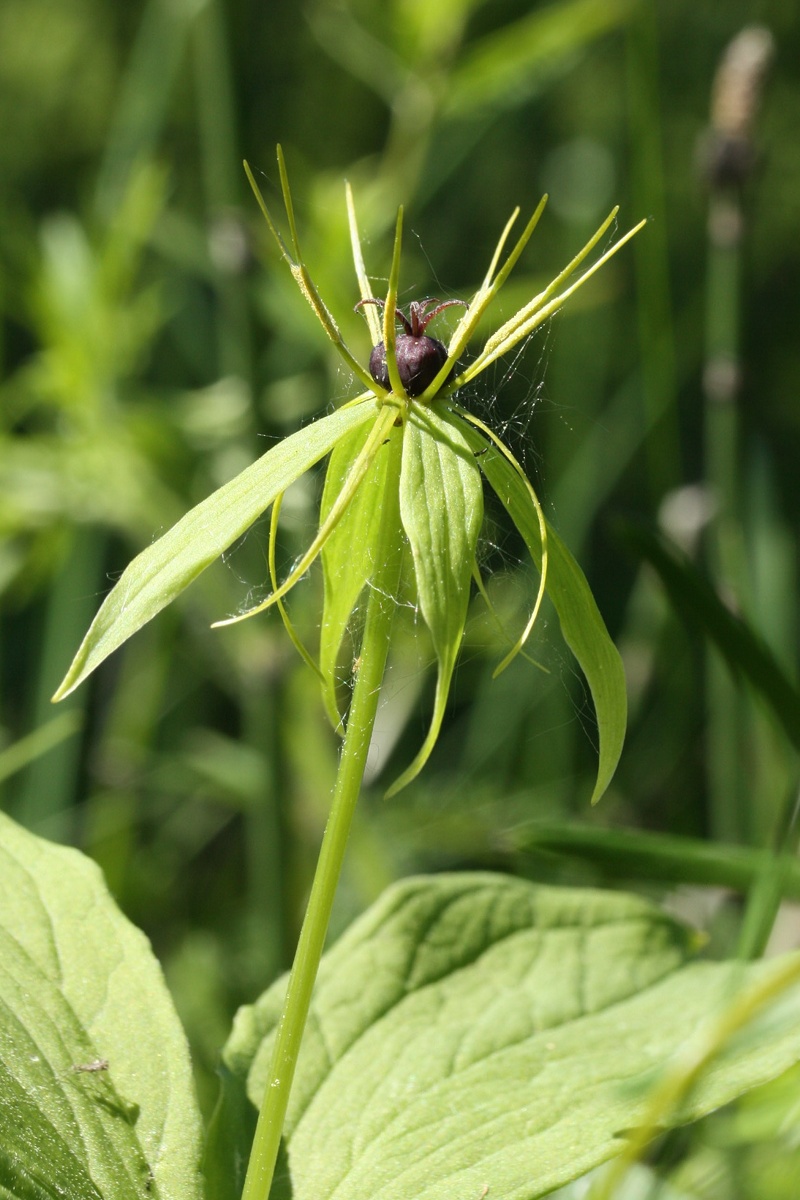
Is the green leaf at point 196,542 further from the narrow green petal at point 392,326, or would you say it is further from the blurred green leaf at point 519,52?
the blurred green leaf at point 519,52

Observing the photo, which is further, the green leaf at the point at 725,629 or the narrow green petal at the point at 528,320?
the green leaf at the point at 725,629

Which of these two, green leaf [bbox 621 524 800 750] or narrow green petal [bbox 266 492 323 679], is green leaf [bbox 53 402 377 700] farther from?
green leaf [bbox 621 524 800 750]

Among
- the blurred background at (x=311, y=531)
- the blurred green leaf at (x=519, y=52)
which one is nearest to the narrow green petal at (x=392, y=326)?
the blurred background at (x=311, y=531)

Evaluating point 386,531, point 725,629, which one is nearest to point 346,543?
point 386,531

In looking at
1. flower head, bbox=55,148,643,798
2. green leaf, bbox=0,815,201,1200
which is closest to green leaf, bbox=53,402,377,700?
flower head, bbox=55,148,643,798

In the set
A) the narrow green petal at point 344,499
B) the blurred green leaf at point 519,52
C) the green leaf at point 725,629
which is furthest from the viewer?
the blurred green leaf at point 519,52

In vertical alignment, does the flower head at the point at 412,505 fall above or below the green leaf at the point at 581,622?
above

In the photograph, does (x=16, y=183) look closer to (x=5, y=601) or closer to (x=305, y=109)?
(x=305, y=109)
